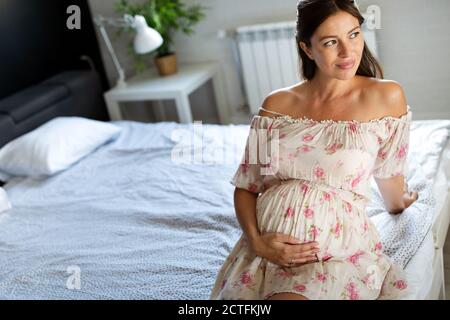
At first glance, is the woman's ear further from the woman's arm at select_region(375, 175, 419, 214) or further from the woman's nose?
the woman's arm at select_region(375, 175, 419, 214)

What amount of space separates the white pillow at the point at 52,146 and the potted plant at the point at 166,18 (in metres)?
0.61

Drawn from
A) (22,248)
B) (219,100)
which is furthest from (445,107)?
(22,248)

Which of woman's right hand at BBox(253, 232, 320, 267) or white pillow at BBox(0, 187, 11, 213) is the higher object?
woman's right hand at BBox(253, 232, 320, 267)

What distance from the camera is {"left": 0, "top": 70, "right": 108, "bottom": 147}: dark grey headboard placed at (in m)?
2.49

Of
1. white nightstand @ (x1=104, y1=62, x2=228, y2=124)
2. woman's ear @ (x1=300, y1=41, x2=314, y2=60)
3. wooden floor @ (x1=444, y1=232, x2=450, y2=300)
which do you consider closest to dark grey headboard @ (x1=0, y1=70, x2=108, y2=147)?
white nightstand @ (x1=104, y1=62, x2=228, y2=124)

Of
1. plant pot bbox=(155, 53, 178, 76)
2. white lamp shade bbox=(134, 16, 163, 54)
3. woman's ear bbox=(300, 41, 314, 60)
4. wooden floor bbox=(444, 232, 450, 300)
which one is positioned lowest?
wooden floor bbox=(444, 232, 450, 300)

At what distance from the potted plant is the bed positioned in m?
0.57

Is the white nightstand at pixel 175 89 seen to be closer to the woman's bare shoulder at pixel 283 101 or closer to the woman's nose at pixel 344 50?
the woman's bare shoulder at pixel 283 101

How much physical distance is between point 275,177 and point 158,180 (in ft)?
2.75

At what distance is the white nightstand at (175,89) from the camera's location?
2721 mm

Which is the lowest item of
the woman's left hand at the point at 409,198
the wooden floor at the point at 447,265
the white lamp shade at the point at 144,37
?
the wooden floor at the point at 447,265

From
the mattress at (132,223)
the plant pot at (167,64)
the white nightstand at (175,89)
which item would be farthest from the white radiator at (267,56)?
the mattress at (132,223)
